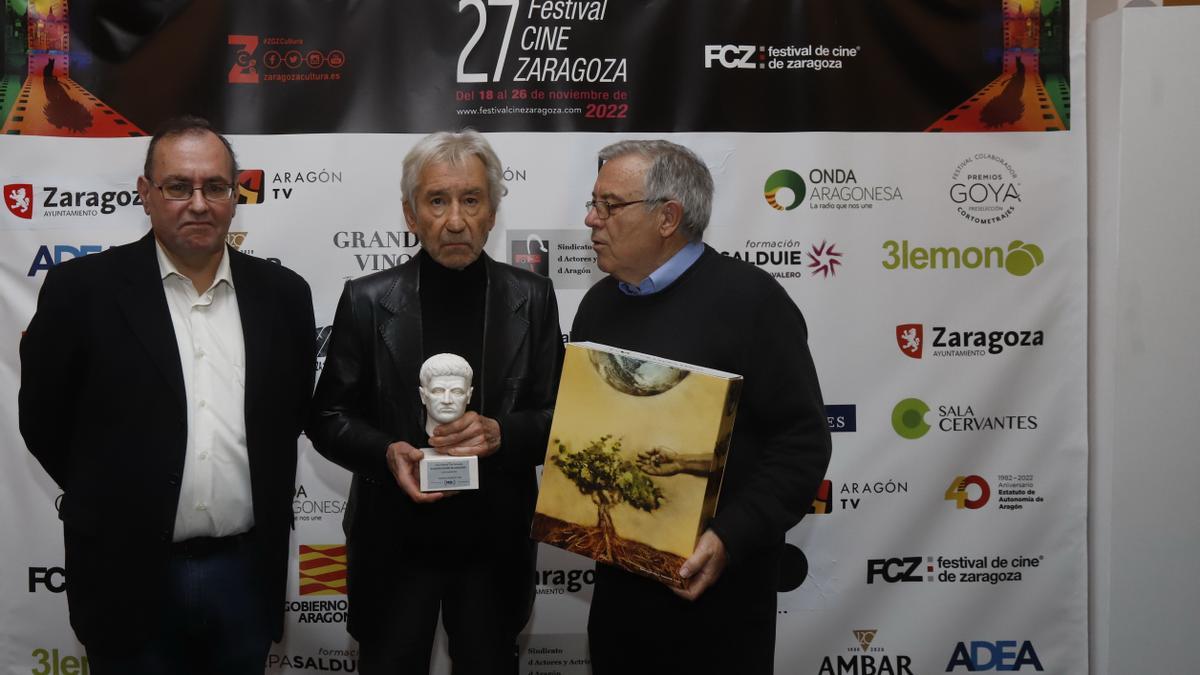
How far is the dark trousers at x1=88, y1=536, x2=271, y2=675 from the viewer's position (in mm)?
2256

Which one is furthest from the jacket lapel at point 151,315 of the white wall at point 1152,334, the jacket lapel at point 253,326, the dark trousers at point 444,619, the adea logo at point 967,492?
the white wall at point 1152,334

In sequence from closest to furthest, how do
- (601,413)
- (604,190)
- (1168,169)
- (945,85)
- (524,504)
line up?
(601,413) → (604,190) → (524,504) → (1168,169) → (945,85)

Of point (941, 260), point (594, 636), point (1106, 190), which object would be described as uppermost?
point (1106, 190)

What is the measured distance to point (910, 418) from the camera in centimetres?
362

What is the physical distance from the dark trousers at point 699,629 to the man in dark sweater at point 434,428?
13.3 inches

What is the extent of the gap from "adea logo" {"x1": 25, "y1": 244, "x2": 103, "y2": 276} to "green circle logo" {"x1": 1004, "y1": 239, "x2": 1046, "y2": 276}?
3616mm

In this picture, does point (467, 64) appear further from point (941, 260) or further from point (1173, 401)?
point (1173, 401)

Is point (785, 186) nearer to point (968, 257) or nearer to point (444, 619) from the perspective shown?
point (968, 257)

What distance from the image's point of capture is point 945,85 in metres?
3.57

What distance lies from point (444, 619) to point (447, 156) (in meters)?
1.21

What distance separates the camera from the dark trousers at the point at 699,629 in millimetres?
2154

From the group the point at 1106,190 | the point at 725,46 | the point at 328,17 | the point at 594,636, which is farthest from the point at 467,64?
the point at 1106,190

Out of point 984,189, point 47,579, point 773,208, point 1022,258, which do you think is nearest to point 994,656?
point 1022,258

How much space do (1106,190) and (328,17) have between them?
124 inches
